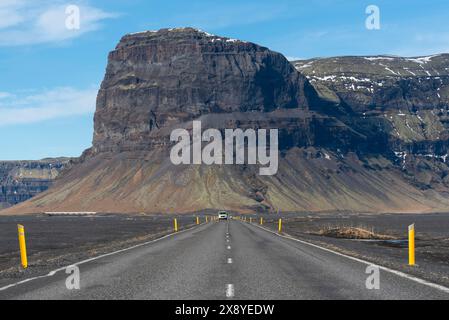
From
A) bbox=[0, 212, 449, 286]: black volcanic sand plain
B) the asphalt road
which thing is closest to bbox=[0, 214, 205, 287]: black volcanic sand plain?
bbox=[0, 212, 449, 286]: black volcanic sand plain

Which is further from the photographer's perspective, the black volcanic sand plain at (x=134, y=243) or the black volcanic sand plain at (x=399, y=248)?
the black volcanic sand plain at (x=134, y=243)

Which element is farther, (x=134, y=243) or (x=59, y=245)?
(x=59, y=245)

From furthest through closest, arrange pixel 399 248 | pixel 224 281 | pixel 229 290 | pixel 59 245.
A: pixel 59 245
pixel 399 248
pixel 224 281
pixel 229 290

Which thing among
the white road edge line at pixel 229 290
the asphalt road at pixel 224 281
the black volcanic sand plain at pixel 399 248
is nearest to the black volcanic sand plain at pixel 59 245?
the asphalt road at pixel 224 281

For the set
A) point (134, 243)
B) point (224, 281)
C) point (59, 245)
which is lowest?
point (59, 245)

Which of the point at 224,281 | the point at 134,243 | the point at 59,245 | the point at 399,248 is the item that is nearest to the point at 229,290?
the point at 224,281

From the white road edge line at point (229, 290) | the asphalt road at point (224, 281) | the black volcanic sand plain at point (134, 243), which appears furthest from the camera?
the black volcanic sand plain at point (134, 243)

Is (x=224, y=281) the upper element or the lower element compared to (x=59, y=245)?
upper

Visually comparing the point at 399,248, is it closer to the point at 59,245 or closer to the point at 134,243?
the point at 134,243

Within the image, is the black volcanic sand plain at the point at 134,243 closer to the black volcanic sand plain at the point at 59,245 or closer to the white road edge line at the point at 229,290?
the black volcanic sand plain at the point at 59,245

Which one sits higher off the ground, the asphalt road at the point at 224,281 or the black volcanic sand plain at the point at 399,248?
the asphalt road at the point at 224,281

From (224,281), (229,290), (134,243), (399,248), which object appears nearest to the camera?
(229,290)

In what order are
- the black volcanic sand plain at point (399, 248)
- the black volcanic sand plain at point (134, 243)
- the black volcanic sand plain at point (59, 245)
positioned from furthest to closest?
the black volcanic sand plain at point (59, 245) → the black volcanic sand plain at point (134, 243) → the black volcanic sand plain at point (399, 248)
